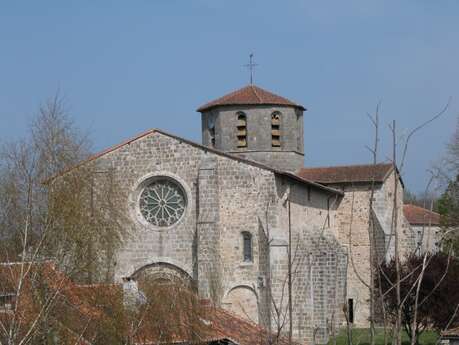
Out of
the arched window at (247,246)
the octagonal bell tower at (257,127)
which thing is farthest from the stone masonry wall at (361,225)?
the arched window at (247,246)

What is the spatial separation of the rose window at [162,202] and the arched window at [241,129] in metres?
6.49

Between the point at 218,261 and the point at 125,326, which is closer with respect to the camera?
the point at 125,326

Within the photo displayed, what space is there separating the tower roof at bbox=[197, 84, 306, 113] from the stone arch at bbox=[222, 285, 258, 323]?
32.0ft

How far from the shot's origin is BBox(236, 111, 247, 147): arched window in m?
37.8

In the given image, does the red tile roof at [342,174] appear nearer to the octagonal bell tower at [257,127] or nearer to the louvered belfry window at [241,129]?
the octagonal bell tower at [257,127]

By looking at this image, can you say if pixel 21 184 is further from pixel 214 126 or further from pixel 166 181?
pixel 214 126

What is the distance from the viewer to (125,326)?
48.4 ft

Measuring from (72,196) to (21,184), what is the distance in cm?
256

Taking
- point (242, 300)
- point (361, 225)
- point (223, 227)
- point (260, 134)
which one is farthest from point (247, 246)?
point (361, 225)

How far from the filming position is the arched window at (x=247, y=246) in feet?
102

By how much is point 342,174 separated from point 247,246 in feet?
27.0

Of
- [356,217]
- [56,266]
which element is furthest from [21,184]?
[356,217]

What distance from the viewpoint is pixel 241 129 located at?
3791 cm

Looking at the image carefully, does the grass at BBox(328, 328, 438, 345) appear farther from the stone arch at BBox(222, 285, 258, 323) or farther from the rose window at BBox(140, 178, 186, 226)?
the rose window at BBox(140, 178, 186, 226)
